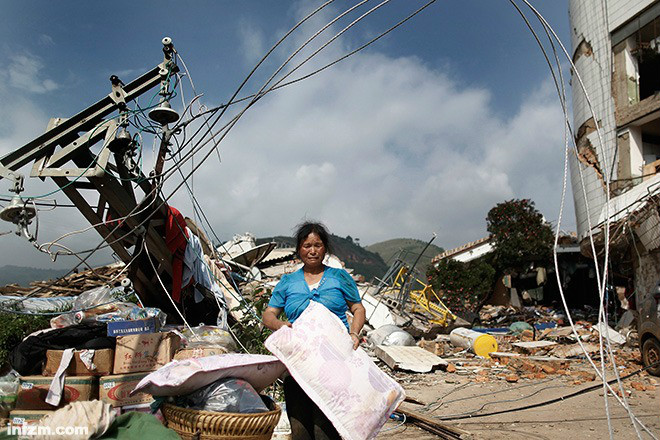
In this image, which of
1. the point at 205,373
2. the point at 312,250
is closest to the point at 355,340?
the point at 312,250

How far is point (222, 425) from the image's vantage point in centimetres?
190

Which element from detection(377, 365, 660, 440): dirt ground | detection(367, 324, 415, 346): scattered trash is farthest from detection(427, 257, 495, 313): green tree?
detection(377, 365, 660, 440): dirt ground

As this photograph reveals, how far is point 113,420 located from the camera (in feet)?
6.71

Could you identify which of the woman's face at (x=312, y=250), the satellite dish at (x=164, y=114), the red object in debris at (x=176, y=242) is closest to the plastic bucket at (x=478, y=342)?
the red object in debris at (x=176, y=242)

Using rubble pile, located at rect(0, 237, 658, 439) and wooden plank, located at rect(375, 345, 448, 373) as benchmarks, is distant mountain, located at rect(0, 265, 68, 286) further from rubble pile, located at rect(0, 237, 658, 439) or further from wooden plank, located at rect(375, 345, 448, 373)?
wooden plank, located at rect(375, 345, 448, 373)

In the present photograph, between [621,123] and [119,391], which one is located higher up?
[621,123]

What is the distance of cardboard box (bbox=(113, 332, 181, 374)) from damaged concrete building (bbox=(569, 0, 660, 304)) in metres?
8.72

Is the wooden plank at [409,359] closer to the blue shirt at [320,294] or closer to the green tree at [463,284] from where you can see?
the blue shirt at [320,294]

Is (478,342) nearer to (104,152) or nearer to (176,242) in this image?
(176,242)

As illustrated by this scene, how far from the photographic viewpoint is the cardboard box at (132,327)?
3.93 metres

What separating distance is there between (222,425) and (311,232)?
1112 mm

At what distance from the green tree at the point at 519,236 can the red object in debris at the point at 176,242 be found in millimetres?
15043

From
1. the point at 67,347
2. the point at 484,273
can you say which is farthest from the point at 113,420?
the point at 484,273

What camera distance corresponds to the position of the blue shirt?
244 cm
